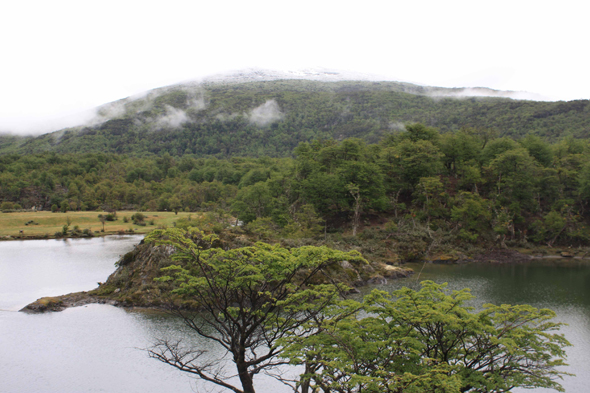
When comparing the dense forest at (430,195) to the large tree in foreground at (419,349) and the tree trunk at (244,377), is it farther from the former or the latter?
the large tree in foreground at (419,349)

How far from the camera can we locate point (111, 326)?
27266 millimetres

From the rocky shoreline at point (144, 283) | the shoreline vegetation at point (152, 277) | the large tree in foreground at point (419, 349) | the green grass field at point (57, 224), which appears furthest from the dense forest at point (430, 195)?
the green grass field at point (57, 224)

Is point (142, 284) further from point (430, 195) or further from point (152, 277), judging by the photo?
point (430, 195)

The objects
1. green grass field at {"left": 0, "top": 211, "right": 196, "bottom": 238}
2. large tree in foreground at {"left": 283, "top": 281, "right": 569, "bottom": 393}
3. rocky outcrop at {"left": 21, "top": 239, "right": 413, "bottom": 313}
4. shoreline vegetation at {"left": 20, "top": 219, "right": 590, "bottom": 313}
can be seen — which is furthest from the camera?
green grass field at {"left": 0, "top": 211, "right": 196, "bottom": 238}

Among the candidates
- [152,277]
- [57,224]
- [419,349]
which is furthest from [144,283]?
[57,224]

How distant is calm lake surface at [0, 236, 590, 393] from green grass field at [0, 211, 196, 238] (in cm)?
3018

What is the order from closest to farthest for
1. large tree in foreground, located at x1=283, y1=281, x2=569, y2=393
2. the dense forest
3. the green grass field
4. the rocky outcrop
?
large tree in foreground, located at x1=283, y1=281, x2=569, y2=393, the rocky outcrop, the dense forest, the green grass field

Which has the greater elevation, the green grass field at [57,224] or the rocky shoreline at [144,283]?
the rocky shoreline at [144,283]

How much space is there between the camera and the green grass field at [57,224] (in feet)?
251

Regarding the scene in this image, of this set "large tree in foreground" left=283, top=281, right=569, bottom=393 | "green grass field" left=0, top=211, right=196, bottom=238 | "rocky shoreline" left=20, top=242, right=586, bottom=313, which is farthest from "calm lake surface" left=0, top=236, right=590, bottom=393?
"green grass field" left=0, top=211, right=196, bottom=238

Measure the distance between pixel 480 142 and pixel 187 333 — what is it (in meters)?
60.5

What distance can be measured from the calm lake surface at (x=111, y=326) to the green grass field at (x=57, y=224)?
30.2 meters

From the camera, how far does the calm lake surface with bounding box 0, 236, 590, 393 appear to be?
66.4 feet

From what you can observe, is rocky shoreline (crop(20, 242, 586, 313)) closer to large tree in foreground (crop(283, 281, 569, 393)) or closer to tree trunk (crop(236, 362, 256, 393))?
tree trunk (crop(236, 362, 256, 393))
